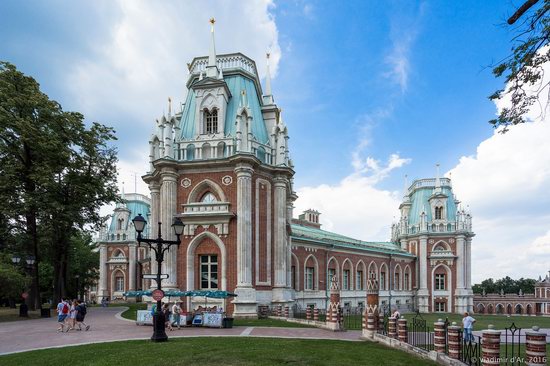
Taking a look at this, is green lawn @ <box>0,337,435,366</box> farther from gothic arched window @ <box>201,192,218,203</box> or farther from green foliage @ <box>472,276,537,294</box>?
green foliage @ <box>472,276,537,294</box>

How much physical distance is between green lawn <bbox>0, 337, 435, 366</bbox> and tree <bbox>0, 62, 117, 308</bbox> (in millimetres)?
16974

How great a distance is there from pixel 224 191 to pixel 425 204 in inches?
1438

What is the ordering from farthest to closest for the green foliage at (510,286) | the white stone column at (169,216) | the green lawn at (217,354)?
the green foliage at (510,286) → the white stone column at (169,216) → the green lawn at (217,354)

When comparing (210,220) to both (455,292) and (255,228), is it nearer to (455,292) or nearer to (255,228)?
(255,228)

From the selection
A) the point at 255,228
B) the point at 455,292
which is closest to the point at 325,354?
the point at 255,228

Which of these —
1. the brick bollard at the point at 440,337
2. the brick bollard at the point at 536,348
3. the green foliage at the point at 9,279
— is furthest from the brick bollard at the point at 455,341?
the green foliage at the point at 9,279

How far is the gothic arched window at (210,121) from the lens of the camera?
30.8 meters

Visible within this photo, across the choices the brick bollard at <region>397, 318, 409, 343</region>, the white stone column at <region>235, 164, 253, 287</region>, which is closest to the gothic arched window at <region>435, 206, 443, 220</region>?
the white stone column at <region>235, 164, 253, 287</region>

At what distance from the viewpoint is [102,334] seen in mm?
19359

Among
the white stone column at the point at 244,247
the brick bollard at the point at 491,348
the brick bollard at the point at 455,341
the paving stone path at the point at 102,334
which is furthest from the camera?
the white stone column at the point at 244,247

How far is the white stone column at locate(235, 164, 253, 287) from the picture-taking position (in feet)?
90.2

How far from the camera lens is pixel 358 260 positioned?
49.2 meters

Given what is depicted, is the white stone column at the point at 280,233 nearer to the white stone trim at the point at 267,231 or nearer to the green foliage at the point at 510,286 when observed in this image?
the white stone trim at the point at 267,231

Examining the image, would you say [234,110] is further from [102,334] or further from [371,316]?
[371,316]
